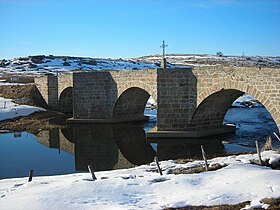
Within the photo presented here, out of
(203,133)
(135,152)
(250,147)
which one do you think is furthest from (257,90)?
(135,152)

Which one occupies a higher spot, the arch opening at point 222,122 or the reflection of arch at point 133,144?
the arch opening at point 222,122

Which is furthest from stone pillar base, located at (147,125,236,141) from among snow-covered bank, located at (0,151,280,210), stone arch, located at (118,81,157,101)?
snow-covered bank, located at (0,151,280,210)

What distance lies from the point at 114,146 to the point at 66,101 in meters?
16.8

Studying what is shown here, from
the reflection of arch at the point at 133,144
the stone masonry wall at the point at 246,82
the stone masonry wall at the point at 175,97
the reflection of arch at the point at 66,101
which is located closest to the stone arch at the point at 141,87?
the stone masonry wall at the point at 175,97

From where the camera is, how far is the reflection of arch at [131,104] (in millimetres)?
24759

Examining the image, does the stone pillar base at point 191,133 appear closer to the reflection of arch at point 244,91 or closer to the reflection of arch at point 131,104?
the reflection of arch at point 244,91

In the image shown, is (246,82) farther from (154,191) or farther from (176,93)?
(154,191)

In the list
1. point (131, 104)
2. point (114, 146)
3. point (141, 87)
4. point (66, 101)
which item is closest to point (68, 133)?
point (114, 146)

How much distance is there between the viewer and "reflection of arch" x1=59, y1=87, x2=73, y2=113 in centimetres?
3342

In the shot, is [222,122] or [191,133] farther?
[222,122]

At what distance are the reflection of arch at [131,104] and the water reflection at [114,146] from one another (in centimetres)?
179

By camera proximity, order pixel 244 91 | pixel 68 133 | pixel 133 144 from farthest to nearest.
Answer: pixel 68 133
pixel 133 144
pixel 244 91

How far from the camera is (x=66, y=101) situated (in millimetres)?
34531

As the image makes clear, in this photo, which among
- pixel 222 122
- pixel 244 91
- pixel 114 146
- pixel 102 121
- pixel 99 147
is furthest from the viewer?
pixel 102 121
